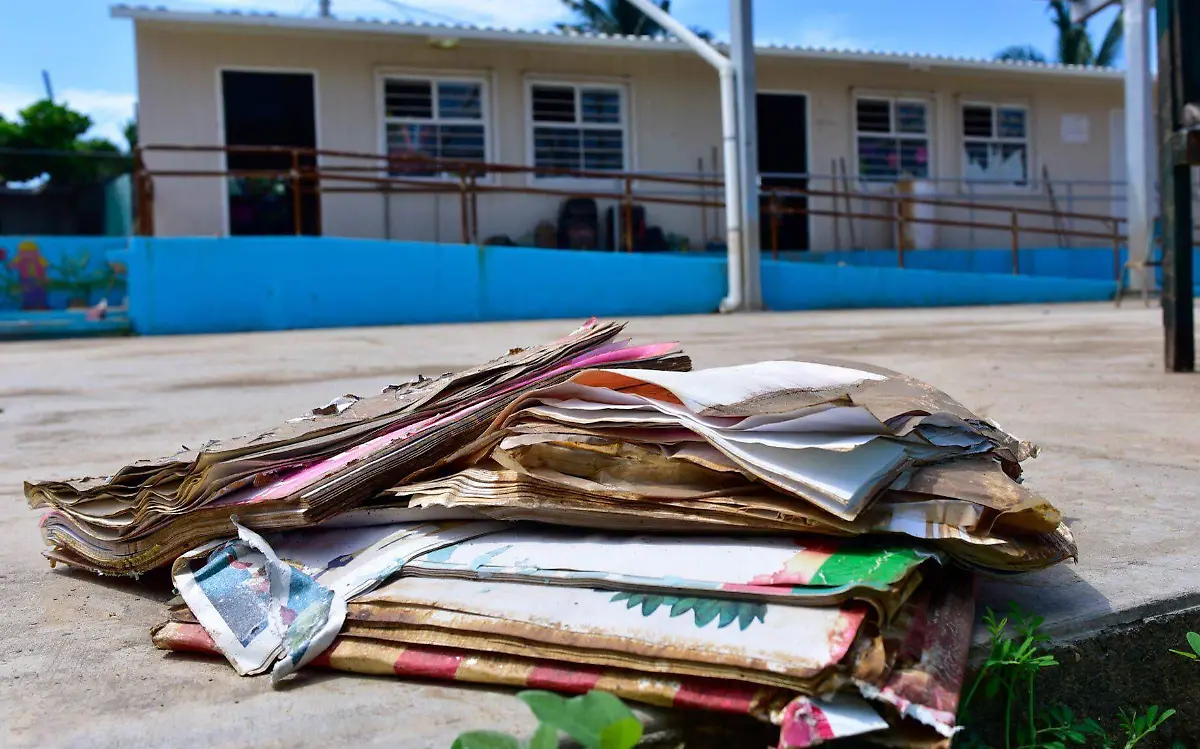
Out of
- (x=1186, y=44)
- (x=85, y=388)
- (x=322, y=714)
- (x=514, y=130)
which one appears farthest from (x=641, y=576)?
(x=514, y=130)

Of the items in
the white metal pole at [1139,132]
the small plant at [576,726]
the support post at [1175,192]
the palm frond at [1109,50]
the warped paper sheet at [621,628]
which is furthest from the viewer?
the palm frond at [1109,50]

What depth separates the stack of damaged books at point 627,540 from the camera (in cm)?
113

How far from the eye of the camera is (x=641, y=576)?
129 centimetres

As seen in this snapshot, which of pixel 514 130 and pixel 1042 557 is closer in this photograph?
pixel 1042 557

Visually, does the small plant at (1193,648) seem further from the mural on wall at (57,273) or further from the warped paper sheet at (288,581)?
the mural on wall at (57,273)

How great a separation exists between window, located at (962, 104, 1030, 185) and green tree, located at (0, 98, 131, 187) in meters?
14.8

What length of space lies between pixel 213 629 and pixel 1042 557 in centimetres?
111

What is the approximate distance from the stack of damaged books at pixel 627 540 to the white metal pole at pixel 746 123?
28.9 ft

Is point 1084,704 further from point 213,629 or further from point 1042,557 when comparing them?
point 213,629

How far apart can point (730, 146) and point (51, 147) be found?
636 inches

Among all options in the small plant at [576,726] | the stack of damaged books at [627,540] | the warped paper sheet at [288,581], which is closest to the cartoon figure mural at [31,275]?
the stack of damaged books at [627,540]

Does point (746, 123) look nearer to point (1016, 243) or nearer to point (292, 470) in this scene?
point (1016, 243)

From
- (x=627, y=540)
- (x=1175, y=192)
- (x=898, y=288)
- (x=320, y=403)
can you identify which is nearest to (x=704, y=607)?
(x=627, y=540)

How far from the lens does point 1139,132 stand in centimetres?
1204
